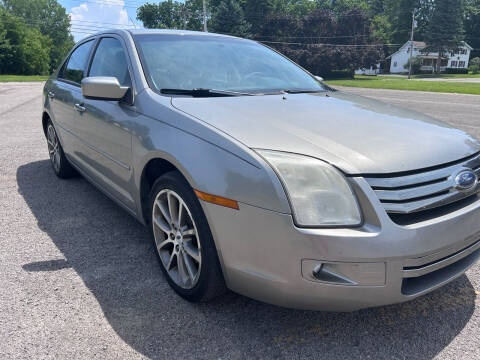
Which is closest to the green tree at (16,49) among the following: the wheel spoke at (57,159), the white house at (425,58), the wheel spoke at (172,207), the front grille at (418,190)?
the wheel spoke at (57,159)

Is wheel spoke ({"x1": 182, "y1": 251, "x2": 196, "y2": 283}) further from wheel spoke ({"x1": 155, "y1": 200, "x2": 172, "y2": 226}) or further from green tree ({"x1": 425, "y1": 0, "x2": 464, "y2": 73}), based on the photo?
green tree ({"x1": 425, "y1": 0, "x2": 464, "y2": 73})

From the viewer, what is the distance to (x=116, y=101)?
9.59 ft

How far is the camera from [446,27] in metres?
61.7

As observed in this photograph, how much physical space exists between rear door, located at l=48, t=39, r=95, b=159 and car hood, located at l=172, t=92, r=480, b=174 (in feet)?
5.85

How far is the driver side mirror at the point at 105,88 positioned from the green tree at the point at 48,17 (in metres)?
84.4

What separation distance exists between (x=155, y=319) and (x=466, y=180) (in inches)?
70.6

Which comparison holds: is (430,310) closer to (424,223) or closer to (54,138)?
(424,223)

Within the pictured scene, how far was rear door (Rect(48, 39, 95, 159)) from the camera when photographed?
3.91 metres

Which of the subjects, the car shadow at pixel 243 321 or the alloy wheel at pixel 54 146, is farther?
the alloy wheel at pixel 54 146

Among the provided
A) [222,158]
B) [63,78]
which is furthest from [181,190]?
[63,78]

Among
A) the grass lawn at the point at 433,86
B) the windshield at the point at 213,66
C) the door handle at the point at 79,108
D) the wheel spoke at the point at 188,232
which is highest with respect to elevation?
the windshield at the point at 213,66

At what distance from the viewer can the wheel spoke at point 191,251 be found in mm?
2257

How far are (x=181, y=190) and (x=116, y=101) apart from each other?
3.52ft

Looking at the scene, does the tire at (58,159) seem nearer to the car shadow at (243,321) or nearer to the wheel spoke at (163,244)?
the car shadow at (243,321)
